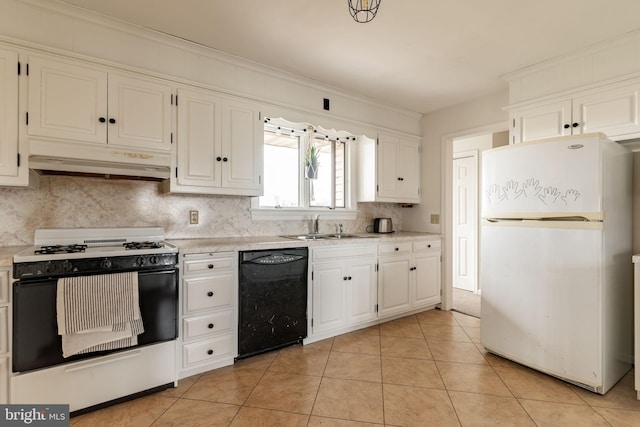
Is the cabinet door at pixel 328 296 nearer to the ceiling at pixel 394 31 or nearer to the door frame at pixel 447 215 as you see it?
the door frame at pixel 447 215

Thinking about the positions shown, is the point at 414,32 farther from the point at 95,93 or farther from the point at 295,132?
the point at 95,93

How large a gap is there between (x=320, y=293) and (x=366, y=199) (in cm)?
139

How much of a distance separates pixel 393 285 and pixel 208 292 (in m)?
1.95

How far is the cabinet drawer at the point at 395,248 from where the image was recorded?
10.6 ft

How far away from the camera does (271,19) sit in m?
2.12

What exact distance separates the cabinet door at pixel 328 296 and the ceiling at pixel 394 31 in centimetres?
182

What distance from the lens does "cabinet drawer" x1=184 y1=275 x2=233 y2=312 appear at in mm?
2176

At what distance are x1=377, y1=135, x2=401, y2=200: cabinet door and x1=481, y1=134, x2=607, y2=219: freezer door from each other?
1263mm

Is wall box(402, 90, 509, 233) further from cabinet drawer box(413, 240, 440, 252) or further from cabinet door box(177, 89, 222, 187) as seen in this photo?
cabinet door box(177, 89, 222, 187)

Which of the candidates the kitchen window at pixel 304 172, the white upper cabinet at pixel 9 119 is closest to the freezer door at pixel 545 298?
the kitchen window at pixel 304 172

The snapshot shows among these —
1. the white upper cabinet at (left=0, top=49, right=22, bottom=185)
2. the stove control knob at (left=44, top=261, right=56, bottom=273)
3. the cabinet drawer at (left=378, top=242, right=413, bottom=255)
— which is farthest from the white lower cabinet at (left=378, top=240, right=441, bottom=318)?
the white upper cabinet at (left=0, top=49, right=22, bottom=185)

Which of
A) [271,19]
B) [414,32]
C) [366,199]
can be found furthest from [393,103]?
[271,19]

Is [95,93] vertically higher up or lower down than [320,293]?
higher up

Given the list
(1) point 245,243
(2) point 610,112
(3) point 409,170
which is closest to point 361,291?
(1) point 245,243
